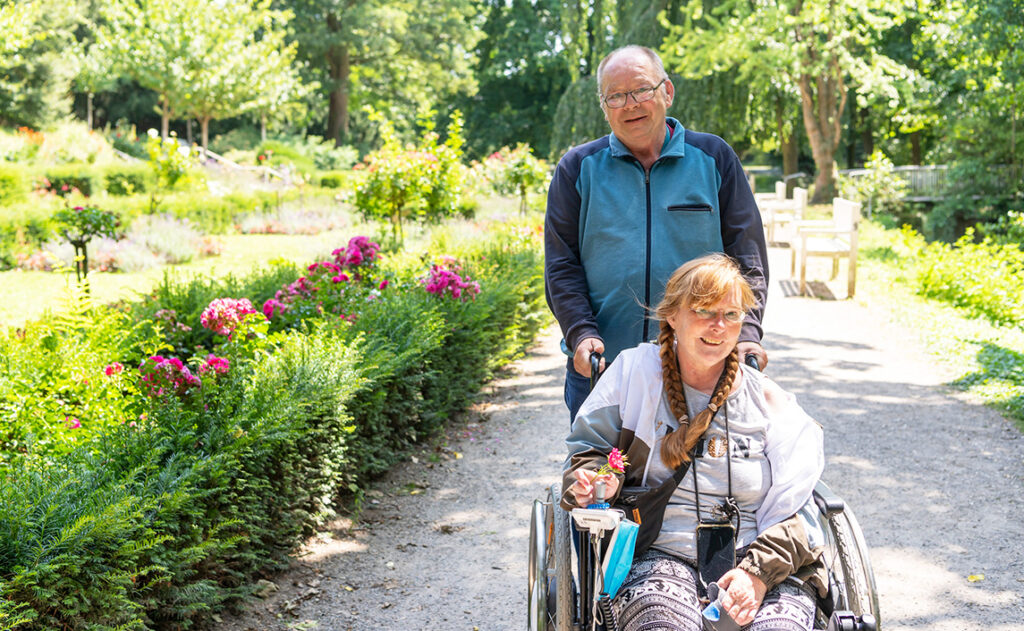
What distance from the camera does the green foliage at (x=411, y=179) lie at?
40.3ft

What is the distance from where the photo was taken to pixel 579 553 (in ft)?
7.98

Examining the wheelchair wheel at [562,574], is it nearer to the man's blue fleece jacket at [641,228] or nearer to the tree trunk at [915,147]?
the man's blue fleece jacket at [641,228]

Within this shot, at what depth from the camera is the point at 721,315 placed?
2432 mm

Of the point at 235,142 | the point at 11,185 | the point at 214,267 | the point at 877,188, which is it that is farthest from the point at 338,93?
the point at 214,267

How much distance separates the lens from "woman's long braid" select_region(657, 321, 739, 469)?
243 centimetres

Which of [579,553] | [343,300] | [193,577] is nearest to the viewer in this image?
[579,553]

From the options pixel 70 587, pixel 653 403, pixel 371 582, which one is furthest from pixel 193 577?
pixel 653 403

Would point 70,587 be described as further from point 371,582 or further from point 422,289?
point 422,289

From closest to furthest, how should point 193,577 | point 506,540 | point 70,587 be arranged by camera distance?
point 70,587, point 193,577, point 506,540

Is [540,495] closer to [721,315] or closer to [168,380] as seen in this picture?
[168,380]

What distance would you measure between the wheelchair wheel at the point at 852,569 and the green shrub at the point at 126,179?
61.5 ft

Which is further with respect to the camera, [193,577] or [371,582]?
[371,582]

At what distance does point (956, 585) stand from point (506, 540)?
1.96m

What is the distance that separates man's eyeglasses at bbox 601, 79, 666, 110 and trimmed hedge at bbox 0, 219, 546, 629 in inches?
71.2
